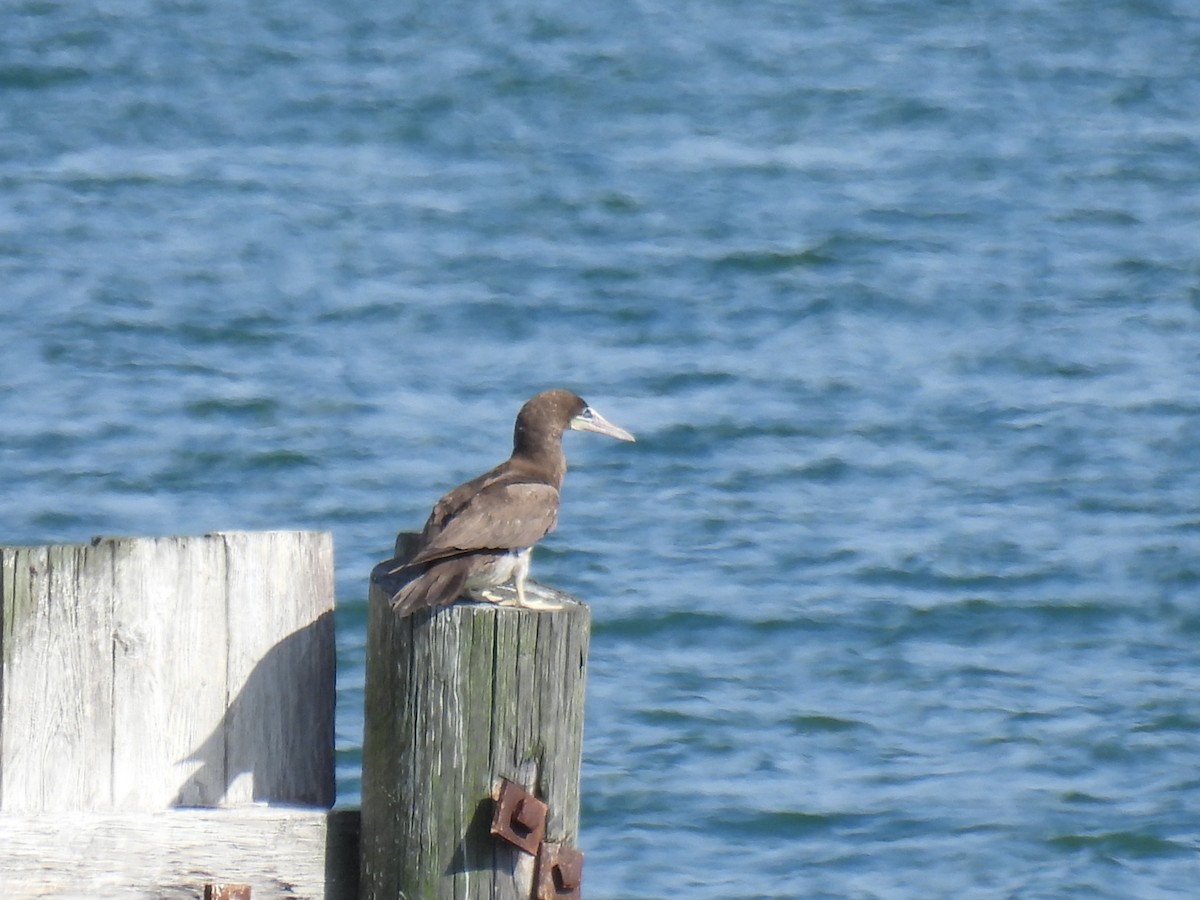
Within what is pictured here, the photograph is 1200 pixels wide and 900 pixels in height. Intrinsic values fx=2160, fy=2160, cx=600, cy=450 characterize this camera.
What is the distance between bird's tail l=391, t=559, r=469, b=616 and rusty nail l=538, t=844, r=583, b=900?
440mm

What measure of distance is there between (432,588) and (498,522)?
33.6 inches

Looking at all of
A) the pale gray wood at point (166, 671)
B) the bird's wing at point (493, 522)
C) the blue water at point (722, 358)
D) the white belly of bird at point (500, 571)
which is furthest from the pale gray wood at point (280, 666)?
the blue water at point (722, 358)

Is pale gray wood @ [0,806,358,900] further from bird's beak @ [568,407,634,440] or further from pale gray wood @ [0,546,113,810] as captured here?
bird's beak @ [568,407,634,440]

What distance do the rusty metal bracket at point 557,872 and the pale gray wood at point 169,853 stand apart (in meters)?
0.36

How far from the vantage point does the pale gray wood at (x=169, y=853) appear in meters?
3.40

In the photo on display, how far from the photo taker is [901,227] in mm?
13812

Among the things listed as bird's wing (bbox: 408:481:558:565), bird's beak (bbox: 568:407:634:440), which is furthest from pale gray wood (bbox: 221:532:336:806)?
bird's beak (bbox: 568:407:634:440)

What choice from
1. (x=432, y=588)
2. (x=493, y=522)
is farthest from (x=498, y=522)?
(x=432, y=588)

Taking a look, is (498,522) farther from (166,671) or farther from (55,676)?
(55,676)

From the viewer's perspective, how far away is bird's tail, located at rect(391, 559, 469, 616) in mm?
3537

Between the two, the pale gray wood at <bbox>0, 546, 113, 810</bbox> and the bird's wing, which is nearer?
the pale gray wood at <bbox>0, 546, 113, 810</bbox>

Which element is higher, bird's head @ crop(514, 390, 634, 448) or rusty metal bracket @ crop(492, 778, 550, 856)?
bird's head @ crop(514, 390, 634, 448)

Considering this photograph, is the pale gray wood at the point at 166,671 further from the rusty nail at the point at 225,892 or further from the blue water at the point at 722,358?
the blue water at the point at 722,358

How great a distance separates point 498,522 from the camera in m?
4.48
